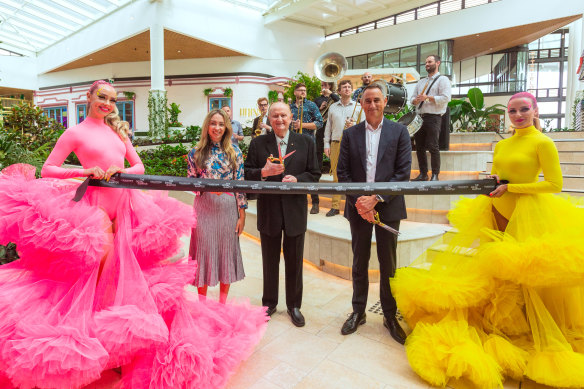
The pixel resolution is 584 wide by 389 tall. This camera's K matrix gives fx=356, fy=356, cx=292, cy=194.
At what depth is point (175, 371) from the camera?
5.91 feet

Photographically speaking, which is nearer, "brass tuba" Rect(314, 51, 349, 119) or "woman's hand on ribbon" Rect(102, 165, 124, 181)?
"woman's hand on ribbon" Rect(102, 165, 124, 181)

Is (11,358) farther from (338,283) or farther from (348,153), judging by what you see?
(338,283)

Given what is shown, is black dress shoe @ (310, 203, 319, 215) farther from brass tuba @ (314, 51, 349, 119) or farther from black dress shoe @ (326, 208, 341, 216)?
brass tuba @ (314, 51, 349, 119)

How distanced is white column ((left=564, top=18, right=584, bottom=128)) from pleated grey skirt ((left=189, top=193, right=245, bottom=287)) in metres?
15.1

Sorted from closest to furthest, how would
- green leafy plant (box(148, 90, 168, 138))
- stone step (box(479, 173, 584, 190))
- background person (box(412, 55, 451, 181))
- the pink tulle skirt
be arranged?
the pink tulle skirt < stone step (box(479, 173, 584, 190)) < background person (box(412, 55, 451, 181)) < green leafy plant (box(148, 90, 168, 138))

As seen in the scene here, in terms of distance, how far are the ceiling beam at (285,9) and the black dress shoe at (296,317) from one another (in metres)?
15.1

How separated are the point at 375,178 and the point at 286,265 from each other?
1011 mm

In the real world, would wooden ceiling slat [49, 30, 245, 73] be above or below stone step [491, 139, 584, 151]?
above

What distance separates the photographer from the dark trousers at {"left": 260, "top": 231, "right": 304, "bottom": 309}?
2.88 meters

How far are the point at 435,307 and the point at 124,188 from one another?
2.06 meters

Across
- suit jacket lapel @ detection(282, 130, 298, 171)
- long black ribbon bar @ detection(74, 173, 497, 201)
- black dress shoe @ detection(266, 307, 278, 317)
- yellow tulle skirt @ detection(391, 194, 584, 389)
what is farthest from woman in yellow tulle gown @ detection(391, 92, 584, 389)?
suit jacket lapel @ detection(282, 130, 298, 171)

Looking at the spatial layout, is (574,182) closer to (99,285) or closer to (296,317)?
(296,317)

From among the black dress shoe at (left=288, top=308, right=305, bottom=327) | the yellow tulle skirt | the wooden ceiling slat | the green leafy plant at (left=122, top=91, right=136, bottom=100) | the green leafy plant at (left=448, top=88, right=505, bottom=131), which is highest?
the wooden ceiling slat

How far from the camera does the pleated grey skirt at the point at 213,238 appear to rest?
2.67 m
